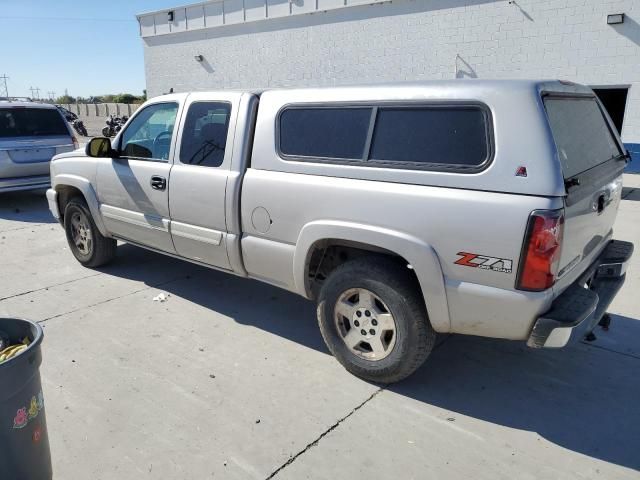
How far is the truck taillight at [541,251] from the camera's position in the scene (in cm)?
262

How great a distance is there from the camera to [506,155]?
9.05 feet

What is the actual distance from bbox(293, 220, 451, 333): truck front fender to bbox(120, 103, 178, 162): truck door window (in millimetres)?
2047

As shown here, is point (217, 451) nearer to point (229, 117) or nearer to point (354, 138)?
point (354, 138)

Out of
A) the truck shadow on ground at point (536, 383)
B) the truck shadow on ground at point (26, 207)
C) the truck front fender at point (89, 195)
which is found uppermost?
the truck front fender at point (89, 195)

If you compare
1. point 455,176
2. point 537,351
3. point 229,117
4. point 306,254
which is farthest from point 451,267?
point 229,117

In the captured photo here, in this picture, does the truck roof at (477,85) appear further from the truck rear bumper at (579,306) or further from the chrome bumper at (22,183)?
the chrome bumper at (22,183)

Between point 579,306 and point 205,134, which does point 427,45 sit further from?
point 579,306

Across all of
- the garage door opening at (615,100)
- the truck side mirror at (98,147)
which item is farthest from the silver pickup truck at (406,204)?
the garage door opening at (615,100)

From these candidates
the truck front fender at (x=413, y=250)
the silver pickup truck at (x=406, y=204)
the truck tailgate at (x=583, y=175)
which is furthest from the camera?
the truck front fender at (x=413, y=250)

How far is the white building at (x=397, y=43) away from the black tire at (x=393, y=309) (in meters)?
10.3

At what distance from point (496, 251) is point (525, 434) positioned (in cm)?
114

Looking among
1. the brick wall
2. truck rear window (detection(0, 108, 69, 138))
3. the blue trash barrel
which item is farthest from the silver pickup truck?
the brick wall

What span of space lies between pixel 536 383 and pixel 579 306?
892mm

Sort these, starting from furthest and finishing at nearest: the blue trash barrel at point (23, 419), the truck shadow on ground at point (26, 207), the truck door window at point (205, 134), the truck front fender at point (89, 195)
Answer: the truck shadow on ground at point (26, 207)
the truck front fender at point (89, 195)
the truck door window at point (205, 134)
the blue trash barrel at point (23, 419)
